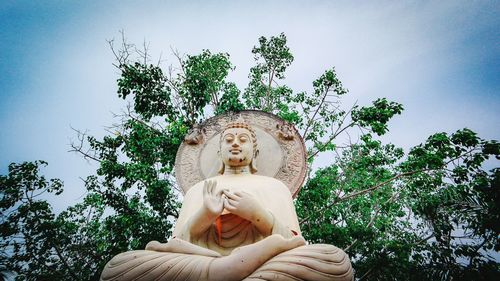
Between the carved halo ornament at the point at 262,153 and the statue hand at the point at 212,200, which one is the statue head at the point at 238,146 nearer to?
the carved halo ornament at the point at 262,153

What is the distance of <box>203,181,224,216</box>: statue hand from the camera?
2.88 m

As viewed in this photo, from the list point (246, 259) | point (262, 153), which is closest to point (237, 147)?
point (262, 153)

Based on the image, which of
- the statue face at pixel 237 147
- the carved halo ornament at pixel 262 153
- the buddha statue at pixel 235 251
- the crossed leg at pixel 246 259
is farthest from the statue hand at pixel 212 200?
the carved halo ornament at pixel 262 153

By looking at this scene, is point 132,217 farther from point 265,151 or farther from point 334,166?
point 334,166

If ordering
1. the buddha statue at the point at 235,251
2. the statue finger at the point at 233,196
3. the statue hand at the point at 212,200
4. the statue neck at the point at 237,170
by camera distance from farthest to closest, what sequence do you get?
1. the statue neck at the point at 237,170
2. the statue finger at the point at 233,196
3. the statue hand at the point at 212,200
4. the buddha statue at the point at 235,251

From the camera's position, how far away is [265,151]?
5.00m

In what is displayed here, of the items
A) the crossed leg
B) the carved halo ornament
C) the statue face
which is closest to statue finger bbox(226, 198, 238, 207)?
the crossed leg

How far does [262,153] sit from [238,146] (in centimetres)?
85

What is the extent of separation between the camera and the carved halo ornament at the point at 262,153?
4.80 metres

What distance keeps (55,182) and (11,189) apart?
2.95 feet

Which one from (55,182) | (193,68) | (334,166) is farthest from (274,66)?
(55,182)

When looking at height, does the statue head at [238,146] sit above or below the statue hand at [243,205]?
above

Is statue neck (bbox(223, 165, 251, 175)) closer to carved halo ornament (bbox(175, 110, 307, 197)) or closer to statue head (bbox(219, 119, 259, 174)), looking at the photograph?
statue head (bbox(219, 119, 259, 174))

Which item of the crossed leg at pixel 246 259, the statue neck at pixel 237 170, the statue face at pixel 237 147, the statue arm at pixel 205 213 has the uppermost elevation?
the statue face at pixel 237 147
